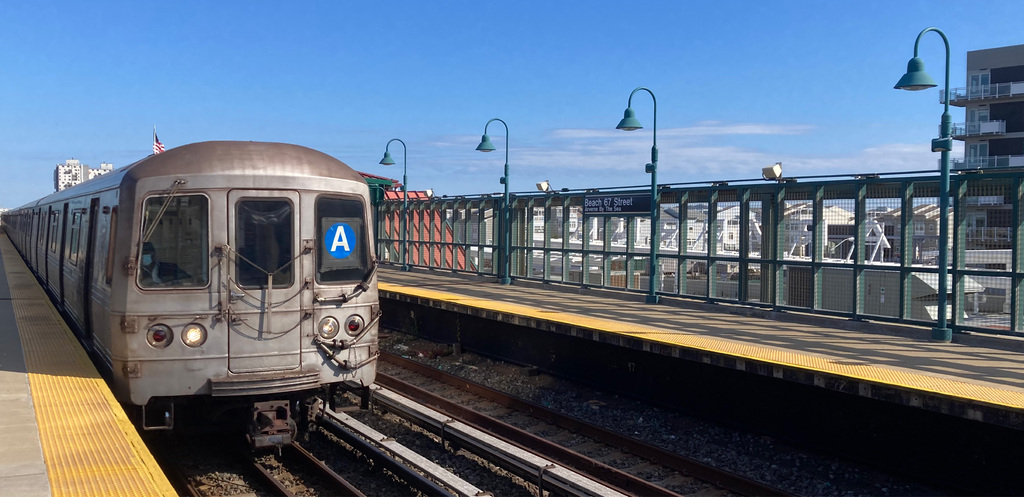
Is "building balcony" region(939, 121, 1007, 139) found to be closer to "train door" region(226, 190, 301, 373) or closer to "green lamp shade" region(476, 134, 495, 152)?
"green lamp shade" region(476, 134, 495, 152)

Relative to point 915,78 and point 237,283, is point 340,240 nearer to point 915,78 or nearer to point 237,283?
point 237,283

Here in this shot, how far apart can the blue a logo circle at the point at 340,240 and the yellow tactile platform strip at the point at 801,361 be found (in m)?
4.72

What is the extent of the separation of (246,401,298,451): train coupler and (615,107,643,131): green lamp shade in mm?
10393

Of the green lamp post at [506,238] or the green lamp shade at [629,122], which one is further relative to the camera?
the green lamp post at [506,238]

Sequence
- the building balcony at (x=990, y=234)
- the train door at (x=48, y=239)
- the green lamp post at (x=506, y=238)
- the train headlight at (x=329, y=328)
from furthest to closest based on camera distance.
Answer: the green lamp post at (x=506, y=238) < the train door at (x=48, y=239) < the building balcony at (x=990, y=234) < the train headlight at (x=329, y=328)

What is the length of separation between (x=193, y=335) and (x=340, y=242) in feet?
5.16

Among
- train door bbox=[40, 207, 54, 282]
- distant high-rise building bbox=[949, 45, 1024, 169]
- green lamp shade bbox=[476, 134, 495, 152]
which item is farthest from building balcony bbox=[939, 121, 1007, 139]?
train door bbox=[40, 207, 54, 282]

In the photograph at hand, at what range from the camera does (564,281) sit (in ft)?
61.4

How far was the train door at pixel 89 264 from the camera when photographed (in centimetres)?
827

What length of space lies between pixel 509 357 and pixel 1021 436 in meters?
8.81

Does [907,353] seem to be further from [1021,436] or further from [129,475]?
[129,475]

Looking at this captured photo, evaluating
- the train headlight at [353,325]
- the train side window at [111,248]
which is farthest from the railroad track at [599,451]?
the train side window at [111,248]

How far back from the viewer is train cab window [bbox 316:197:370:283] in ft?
24.4

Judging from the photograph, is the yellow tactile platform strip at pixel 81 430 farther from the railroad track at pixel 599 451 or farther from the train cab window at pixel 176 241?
the railroad track at pixel 599 451
